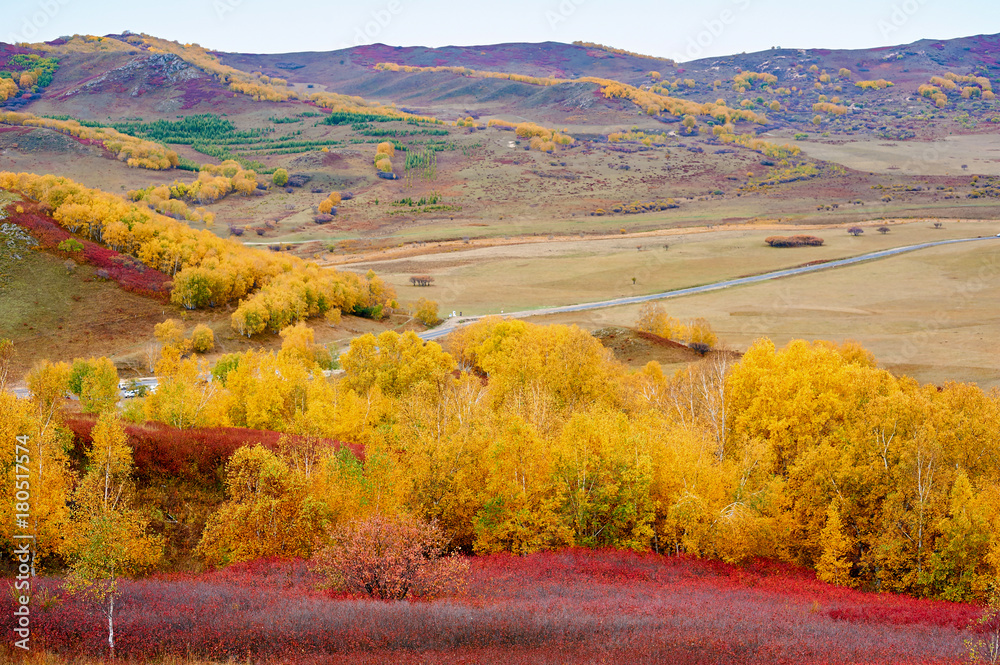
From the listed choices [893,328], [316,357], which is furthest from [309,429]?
[893,328]

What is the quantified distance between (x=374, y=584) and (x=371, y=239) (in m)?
173

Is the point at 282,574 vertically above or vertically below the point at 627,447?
below

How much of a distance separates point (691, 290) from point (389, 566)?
112 metres

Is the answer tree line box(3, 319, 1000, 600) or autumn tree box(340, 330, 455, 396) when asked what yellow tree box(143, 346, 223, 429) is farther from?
autumn tree box(340, 330, 455, 396)

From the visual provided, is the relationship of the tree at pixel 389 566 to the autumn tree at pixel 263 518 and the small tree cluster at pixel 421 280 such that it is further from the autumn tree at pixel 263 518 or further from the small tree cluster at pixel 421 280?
the small tree cluster at pixel 421 280

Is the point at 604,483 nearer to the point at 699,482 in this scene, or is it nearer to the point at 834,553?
the point at 699,482

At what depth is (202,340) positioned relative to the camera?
285 ft

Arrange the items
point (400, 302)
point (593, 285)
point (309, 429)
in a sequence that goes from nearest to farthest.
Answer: point (309, 429)
point (400, 302)
point (593, 285)

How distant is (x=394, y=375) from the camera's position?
5634 cm

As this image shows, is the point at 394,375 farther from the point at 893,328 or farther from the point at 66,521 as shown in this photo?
the point at 893,328

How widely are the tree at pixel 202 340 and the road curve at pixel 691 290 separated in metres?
26.3

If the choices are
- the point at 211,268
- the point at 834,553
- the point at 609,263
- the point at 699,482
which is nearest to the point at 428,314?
the point at 211,268

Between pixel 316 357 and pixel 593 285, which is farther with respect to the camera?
pixel 593 285

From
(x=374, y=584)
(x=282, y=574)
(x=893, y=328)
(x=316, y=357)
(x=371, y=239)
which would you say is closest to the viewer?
(x=374, y=584)
